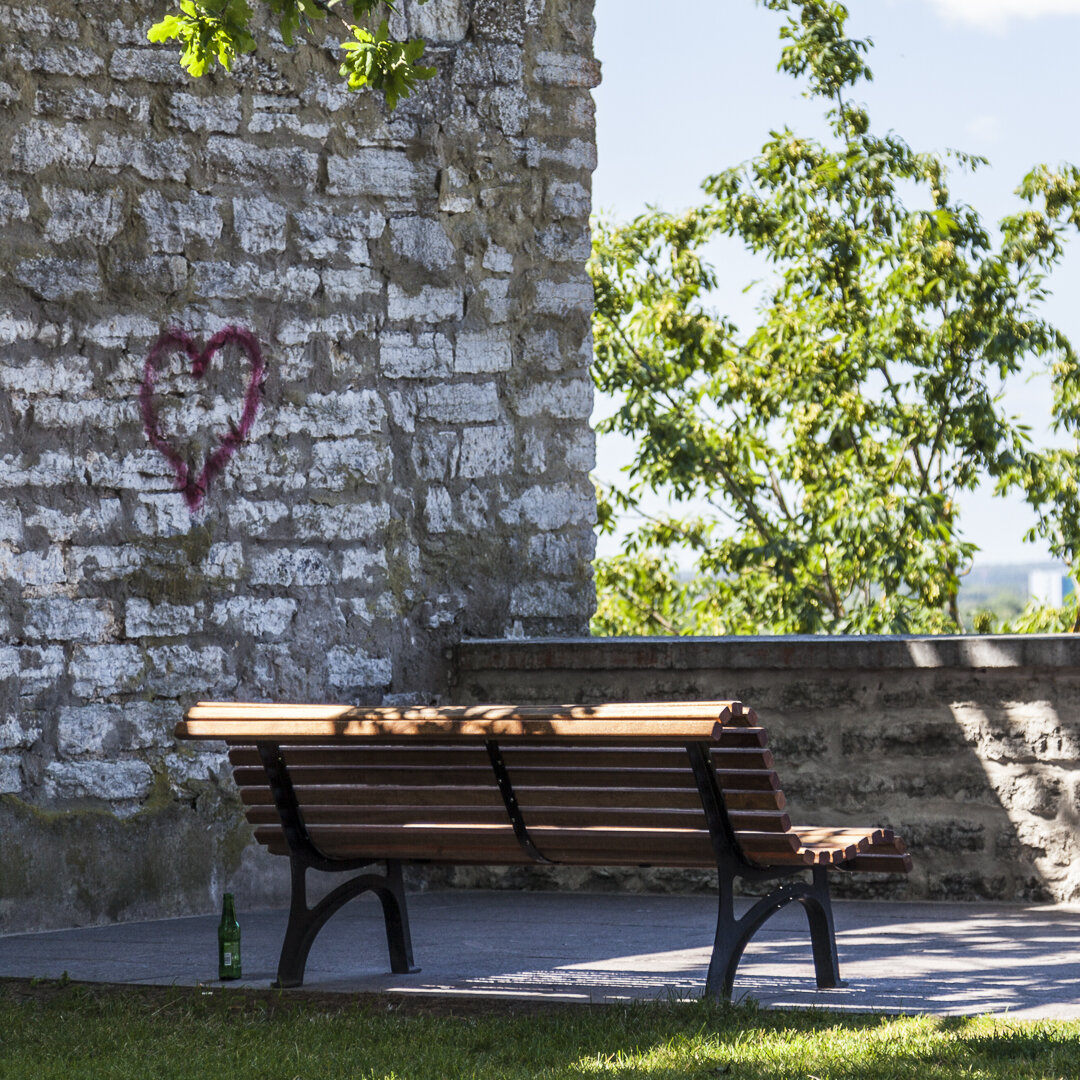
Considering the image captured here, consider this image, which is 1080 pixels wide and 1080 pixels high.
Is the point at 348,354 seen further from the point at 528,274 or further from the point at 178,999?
the point at 178,999

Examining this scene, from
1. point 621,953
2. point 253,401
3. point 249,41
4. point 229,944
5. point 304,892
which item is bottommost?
point 621,953

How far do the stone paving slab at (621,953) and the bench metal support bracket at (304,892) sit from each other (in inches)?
3.2

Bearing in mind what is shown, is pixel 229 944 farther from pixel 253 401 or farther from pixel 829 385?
pixel 829 385

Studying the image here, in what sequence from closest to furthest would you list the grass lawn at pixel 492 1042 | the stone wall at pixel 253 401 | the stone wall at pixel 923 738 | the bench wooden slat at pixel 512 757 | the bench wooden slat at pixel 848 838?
the grass lawn at pixel 492 1042 → the bench wooden slat at pixel 512 757 → the bench wooden slat at pixel 848 838 → the stone wall at pixel 923 738 → the stone wall at pixel 253 401

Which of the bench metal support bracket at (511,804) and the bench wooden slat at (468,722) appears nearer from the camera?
the bench wooden slat at (468,722)

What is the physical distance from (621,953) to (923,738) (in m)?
1.58

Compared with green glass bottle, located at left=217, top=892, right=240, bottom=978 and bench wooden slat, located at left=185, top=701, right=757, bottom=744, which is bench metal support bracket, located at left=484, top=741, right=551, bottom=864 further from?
green glass bottle, located at left=217, top=892, right=240, bottom=978

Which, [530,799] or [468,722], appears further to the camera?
[530,799]

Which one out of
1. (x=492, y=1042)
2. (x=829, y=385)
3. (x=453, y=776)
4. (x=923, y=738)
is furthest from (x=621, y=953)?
(x=829, y=385)

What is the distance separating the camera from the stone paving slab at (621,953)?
4.41 m

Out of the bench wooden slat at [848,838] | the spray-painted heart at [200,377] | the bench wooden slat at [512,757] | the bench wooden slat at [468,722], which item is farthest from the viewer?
the spray-painted heart at [200,377]

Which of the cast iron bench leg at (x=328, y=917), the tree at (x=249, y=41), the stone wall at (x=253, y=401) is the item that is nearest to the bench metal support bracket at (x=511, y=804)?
the cast iron bench leg at (x=328, y=917)

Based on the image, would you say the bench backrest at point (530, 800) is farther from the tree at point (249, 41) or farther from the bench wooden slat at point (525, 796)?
the tree at point (249, 41)

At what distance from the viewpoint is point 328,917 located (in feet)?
15.6
